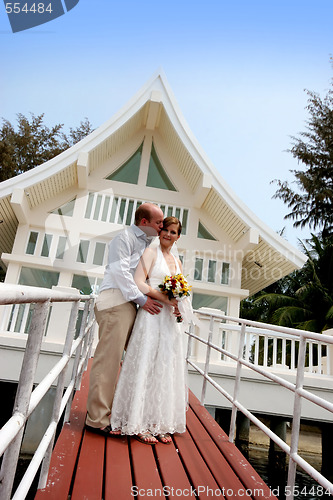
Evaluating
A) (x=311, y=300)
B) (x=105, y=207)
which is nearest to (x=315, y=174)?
(x=311, y=300)

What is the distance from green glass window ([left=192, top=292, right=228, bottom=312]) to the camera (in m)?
9.13

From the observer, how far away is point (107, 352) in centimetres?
285

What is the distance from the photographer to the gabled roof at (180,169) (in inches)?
343

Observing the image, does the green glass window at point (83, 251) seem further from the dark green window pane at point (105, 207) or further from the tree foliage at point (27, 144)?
the tree foliage at point (27, 144)

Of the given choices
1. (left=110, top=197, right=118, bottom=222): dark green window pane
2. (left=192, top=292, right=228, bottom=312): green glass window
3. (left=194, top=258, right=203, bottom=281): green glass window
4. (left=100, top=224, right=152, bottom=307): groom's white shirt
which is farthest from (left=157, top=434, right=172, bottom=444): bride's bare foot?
(left=110, top=197, right=118, bottom=222): dark green window pane

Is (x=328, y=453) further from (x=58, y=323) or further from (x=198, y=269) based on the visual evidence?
(x=58, y=323)

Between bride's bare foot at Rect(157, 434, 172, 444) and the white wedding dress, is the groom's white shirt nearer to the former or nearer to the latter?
the white wedding dress

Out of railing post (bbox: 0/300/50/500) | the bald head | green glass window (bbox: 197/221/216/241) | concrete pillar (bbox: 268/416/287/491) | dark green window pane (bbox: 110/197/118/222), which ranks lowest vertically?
concrete pillar (bbox: 268/416/287/491)

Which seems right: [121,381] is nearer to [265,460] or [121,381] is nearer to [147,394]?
[147,394]

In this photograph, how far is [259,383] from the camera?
6059mm

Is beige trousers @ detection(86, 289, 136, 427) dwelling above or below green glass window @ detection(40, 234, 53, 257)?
below

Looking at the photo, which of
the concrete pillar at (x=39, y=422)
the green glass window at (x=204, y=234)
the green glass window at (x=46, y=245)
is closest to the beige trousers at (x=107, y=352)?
the concrete pillar at (x=39, y=422)

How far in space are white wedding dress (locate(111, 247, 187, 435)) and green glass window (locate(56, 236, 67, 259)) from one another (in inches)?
244

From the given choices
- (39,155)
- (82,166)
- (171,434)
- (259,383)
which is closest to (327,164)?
(39,155)
